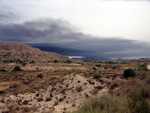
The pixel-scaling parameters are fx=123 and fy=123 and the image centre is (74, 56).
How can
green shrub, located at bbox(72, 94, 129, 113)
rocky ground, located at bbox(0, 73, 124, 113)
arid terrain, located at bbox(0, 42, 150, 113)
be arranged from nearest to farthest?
1. green shrub, located at bbox(72, 94, 129, 113)
2. arid terrain, located at bbox(0, 42, 150, 113)
3. rocky ground, located at bbox(0, 73, 124, 113)

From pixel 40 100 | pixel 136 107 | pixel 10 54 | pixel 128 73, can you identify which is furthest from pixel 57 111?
pixel 10 54

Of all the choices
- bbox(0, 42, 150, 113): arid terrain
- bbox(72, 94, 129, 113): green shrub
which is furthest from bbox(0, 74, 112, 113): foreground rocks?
bbox(72, 94, 129, 113): green shrub

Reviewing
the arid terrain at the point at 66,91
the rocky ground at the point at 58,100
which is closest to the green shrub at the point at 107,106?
the arid terrain at the point at 66,91

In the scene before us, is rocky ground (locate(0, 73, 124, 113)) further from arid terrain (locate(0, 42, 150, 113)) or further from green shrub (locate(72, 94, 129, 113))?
green shrub (locate(72, 94, 129, 113))

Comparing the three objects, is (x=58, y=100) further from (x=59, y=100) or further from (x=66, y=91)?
(x=66, y=91)

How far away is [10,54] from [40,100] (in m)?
134

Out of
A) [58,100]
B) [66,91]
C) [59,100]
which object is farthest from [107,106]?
[66,91]

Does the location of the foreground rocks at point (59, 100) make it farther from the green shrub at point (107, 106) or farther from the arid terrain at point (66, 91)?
the green shrub at point (107, 106)

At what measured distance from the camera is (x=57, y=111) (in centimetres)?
1313

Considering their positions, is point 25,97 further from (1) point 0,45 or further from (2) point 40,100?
(1) point 0,45

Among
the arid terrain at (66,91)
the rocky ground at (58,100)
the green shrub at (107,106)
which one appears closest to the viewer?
the green shrub at (107,106)

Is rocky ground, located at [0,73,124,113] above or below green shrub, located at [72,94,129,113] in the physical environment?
below

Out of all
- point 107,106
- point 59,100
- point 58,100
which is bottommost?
point 58,100

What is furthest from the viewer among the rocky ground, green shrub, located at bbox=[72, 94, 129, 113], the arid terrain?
the rocky ground
